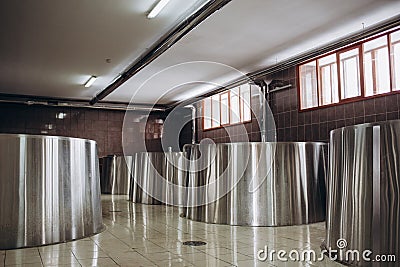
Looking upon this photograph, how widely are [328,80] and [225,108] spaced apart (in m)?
3.42

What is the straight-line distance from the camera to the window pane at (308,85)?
665 cm

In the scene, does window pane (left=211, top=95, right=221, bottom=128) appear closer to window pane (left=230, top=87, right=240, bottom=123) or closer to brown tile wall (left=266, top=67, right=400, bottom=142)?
window pane (left=230, top=87, right=240, bottom=123)

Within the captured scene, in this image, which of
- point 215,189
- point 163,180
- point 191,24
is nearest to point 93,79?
point 163,180

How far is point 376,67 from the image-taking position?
17.6 feet

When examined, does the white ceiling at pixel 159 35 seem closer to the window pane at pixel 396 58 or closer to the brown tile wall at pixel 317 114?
Result: the window pane at pixel 396 58

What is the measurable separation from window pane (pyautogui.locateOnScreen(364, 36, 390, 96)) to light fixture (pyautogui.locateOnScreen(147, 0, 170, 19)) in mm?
3021

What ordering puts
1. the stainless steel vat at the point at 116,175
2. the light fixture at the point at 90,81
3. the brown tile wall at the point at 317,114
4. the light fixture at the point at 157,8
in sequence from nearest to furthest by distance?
the light fixture at the point at 157,8 → the brown tile wall at the point at 317,114 → the light fixture at the point at 90,81 → the stainless steel vat at the point at 116,175

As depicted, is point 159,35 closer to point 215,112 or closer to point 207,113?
point 215,112

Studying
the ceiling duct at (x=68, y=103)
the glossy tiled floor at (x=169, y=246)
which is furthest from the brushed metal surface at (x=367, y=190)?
the ceiling duct at (x=68, y=103)

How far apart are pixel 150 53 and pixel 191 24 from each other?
1.63m

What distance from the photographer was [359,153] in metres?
2.51

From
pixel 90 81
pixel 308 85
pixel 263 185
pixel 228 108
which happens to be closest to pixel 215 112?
pixel 228 108

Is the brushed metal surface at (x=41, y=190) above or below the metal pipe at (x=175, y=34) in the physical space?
below

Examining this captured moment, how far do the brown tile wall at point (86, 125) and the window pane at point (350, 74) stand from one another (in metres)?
7.03
